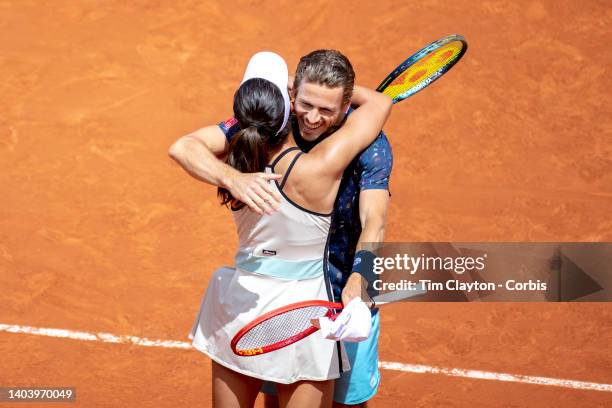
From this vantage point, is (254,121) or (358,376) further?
(358,376)

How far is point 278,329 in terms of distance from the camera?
164 inches

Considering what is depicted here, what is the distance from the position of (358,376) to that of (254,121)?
1643mm

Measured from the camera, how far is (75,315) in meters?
7.50

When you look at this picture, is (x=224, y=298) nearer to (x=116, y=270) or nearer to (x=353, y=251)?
(x=353, y=251)

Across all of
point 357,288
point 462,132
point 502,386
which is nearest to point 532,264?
point 502,386

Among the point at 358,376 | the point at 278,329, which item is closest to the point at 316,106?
the point at 278,329

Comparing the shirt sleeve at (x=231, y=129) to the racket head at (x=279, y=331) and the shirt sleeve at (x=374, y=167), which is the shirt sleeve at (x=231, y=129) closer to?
the shirt sleeve at (x=374, y=167)

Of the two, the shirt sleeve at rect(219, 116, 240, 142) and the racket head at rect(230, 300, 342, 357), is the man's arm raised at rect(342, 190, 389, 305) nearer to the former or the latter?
the racket head at rect(230, 300, 342, 357)

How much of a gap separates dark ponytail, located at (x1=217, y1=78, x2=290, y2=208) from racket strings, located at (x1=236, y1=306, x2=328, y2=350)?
2.29 ft

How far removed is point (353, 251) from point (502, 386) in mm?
2902

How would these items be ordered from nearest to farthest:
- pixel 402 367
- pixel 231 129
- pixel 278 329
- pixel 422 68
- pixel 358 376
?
pixel 278 329, pixel 231 129, pixel 358 376, pixel 422 68, pixel 402 367

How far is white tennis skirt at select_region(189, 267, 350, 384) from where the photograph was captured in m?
4.26

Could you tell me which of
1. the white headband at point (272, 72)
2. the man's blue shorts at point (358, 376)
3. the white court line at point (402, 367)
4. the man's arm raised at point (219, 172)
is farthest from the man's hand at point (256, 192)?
the white court line at point (402, 367)

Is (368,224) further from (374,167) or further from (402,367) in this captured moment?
(402,367)
